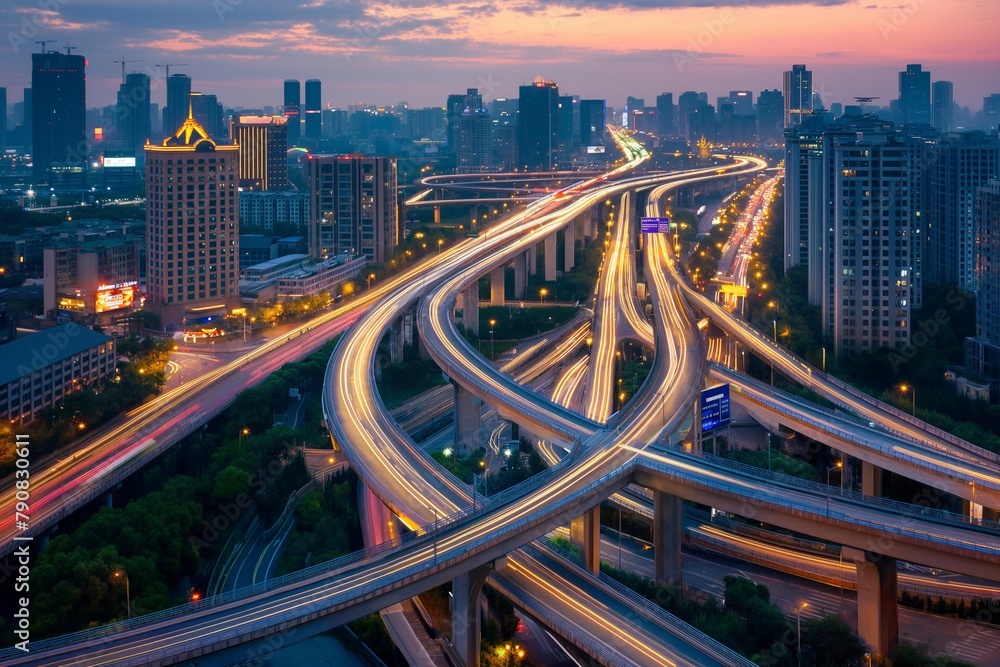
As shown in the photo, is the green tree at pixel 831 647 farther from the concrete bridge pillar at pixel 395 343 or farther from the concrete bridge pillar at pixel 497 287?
the concrete bridge pillar at pixel 497 287

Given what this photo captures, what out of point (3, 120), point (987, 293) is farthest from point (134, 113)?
point (987, 293)

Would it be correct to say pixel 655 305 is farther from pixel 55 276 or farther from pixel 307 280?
pixel 55 276

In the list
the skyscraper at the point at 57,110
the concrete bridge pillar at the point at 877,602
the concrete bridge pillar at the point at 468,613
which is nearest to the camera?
the concrete bridge pillar at the point at 468,613

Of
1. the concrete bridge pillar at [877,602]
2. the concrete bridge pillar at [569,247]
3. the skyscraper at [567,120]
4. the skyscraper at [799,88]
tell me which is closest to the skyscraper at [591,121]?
the skyscraper at [567,120]

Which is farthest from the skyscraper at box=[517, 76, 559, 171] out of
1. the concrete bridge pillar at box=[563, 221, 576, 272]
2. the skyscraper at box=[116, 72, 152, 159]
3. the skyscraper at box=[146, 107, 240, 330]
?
the skyscraper at box=[146, 107, 240, 330]

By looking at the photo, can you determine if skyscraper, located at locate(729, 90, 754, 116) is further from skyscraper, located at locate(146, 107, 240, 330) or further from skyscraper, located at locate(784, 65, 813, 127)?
skyscraper, located at locate(146, 107, 240, 330)

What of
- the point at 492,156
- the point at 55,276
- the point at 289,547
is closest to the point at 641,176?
the point at 492,156

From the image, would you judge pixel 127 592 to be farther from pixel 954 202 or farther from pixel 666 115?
pixel 666 115
